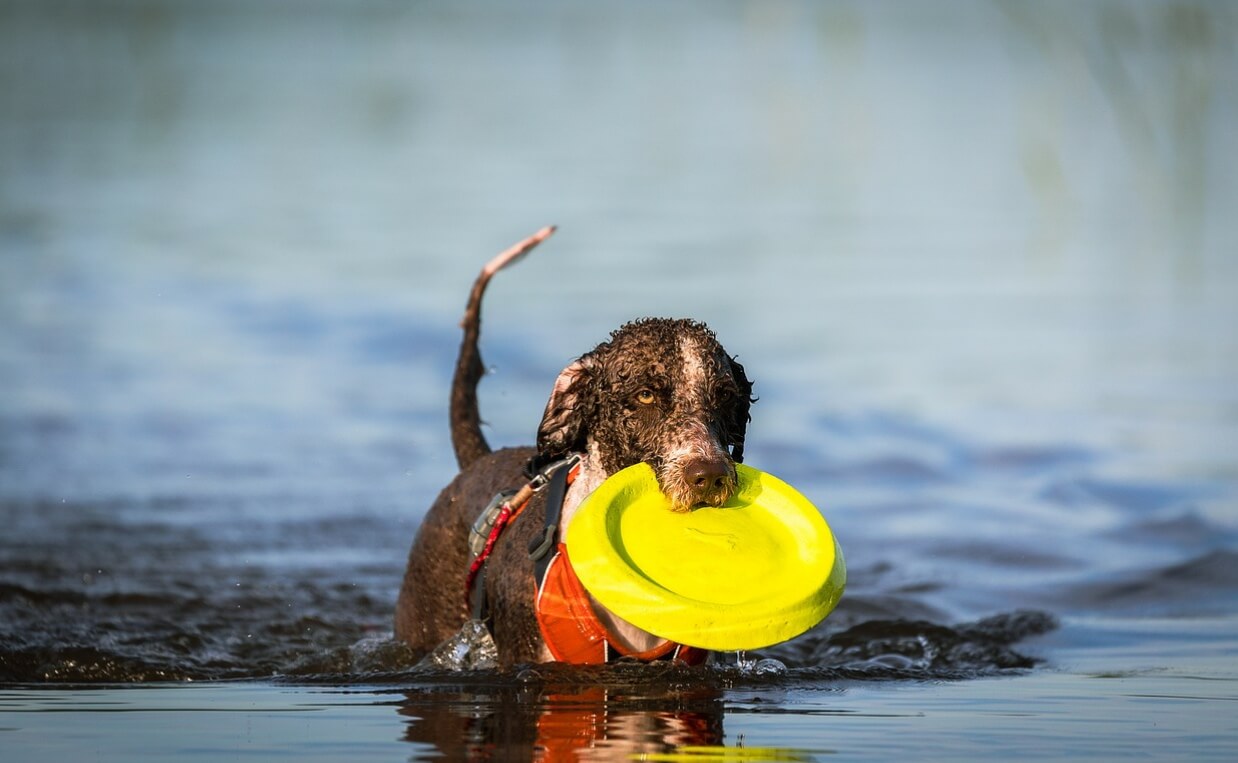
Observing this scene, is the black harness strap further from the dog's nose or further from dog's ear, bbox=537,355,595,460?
the dog's nose

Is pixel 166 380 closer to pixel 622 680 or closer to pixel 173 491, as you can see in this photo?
pixel 173 491

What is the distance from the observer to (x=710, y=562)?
20.4 feet

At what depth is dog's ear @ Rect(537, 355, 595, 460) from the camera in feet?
22.0

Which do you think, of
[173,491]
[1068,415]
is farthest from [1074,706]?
[1068,415]

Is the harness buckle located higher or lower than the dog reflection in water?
higher

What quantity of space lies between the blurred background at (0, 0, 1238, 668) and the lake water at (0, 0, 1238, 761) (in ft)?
0.22

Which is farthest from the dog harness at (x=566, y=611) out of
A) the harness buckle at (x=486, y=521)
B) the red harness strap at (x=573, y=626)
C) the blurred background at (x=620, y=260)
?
the blurred background at (x=620, y=260)

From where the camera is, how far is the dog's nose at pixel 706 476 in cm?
602

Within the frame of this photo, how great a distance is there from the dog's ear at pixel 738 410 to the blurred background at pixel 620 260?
440 centimetres

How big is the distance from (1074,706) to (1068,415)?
9.73 m

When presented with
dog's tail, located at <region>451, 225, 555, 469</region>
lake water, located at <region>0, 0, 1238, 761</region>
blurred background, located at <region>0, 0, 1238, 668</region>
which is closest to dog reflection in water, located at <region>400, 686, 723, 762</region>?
lake water, located at <region>0, 0, 1238, 761</region>

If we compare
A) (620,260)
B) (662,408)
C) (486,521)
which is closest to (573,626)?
(662,408)

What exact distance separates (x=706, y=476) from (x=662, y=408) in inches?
17.1

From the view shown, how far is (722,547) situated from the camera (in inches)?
246
